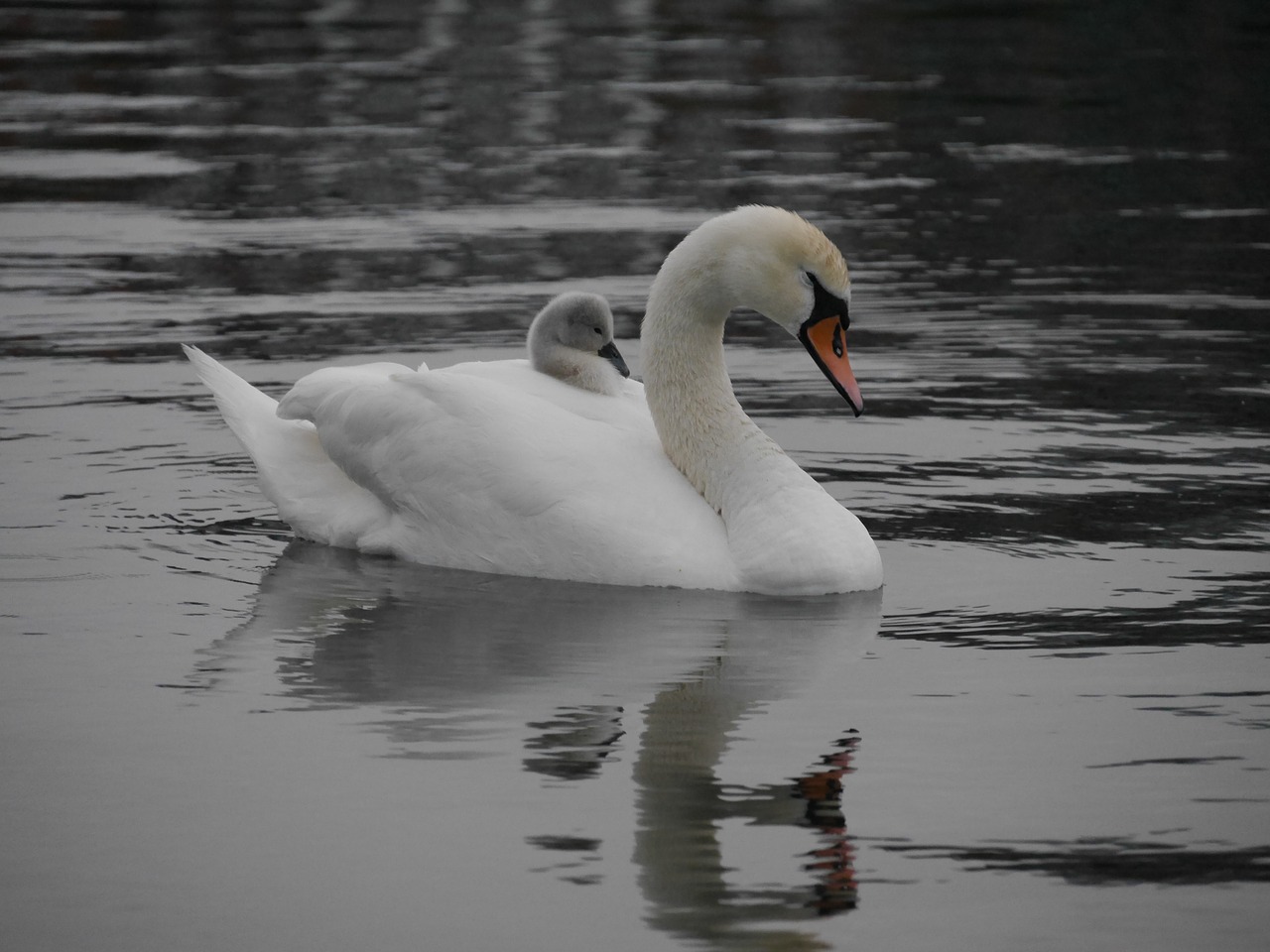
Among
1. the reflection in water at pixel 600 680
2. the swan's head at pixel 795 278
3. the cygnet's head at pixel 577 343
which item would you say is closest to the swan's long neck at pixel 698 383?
the swan's head at pixel 795 278

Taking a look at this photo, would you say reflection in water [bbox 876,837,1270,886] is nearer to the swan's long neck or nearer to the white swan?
the white swan

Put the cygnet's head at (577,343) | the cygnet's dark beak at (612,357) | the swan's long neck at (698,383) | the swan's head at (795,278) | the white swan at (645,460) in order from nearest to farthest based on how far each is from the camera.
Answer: the white swan at (645,460)
the swan's head at (795,278)
the swan's long neck at (698,383)
the cygnet's head at (577,343)
the cygnet's dark beak at (612,357)

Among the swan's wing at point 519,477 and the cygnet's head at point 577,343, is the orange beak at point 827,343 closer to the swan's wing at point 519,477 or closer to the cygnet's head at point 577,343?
the swan's wing at point 519,477

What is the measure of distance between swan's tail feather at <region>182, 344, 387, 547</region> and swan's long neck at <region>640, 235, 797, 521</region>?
1.23 metres

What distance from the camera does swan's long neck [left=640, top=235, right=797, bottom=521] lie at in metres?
8.57

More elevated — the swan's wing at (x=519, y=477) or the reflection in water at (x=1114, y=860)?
the swan's wing at (x=519, y=477)

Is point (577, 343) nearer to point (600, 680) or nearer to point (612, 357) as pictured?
point (612, 357)

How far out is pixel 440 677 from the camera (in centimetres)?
722

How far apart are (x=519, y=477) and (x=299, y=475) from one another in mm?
1394

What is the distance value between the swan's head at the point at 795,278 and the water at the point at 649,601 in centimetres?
88

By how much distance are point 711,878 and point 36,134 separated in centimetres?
1632

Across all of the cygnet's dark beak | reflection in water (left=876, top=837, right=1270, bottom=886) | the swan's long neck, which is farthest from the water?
the cygnet's dark beak

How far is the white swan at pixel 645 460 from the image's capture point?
8.27m

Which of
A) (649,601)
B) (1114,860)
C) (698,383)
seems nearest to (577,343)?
(698,383)
